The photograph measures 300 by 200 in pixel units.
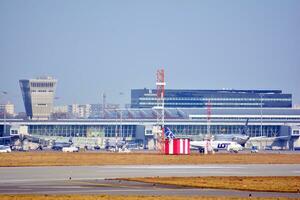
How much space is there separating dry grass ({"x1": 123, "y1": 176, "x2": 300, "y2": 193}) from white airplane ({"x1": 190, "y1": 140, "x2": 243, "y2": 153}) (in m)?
93.4

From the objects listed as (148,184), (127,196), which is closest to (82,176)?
(148,184)

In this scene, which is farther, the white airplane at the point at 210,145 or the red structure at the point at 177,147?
the white airplane at the point at 210,145

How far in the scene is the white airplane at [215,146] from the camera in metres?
167

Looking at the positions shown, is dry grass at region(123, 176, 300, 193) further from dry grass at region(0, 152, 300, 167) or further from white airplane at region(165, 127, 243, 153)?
white airplane at region(165, 127, 243, 153)


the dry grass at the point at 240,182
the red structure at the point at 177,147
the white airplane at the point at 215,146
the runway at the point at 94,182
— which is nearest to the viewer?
the runway at the point at 94,182

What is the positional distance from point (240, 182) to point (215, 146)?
399 ft

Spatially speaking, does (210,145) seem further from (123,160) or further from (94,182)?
(94,182)

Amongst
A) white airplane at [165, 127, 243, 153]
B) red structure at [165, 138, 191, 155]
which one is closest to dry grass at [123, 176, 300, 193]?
red structure at [165, 138, 191, 155]

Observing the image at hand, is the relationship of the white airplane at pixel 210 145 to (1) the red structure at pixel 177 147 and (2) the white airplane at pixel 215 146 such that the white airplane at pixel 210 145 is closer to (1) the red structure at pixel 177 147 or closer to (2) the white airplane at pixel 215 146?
(2) the white airplane at pixel 215 146

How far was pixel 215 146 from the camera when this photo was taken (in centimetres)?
18550

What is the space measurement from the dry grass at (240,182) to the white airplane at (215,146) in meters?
93.4

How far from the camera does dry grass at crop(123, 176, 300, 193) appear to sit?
5875 cm

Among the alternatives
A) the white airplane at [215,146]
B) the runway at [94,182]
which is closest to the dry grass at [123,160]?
the runway at [94,182]

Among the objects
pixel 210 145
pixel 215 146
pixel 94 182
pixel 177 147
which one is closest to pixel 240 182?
pixel 94 182
